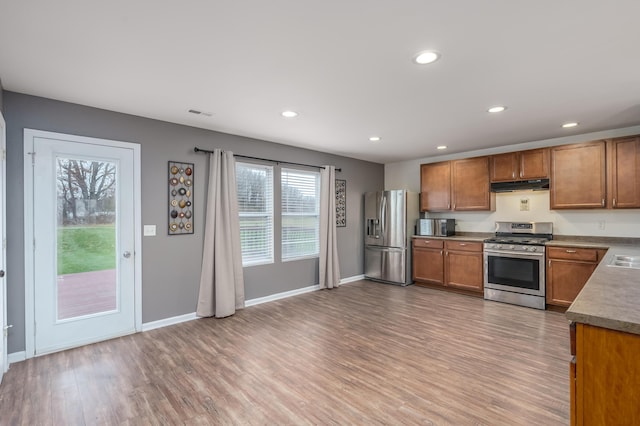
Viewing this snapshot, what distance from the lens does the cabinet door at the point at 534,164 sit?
459 cm

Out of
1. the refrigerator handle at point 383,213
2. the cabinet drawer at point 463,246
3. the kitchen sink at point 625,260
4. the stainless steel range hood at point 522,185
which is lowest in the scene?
the cabinet drawer at point 463,246

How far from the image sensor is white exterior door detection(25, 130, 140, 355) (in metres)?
2.98

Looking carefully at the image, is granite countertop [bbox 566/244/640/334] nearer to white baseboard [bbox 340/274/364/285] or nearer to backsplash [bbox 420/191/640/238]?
backsplash [bbox 420/191/640/238]

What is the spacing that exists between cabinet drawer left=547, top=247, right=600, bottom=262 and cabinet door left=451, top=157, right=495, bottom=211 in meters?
1.15

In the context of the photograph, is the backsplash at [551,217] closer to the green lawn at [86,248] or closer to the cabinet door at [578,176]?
the cabinet door at [578,176]

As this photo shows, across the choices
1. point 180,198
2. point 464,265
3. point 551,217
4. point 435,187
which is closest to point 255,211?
point 180,198

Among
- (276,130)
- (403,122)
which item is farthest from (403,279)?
(276,130)

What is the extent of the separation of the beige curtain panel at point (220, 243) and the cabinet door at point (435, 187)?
11.9ft

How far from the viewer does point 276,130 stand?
4.21m

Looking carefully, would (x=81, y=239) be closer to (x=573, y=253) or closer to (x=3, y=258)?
(x=3, y=258)

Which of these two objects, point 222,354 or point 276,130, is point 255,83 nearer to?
point 276,130

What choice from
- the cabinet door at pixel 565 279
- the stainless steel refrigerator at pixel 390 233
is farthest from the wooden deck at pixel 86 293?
the cabinet door at pixel 565 279

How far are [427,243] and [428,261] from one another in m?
0.32

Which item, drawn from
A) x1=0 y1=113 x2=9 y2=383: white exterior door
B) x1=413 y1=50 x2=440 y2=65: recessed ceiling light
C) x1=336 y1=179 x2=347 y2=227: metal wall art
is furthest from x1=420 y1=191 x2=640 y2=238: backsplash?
x1=0 y1=113 x2=9 y2=383: white exterior door
